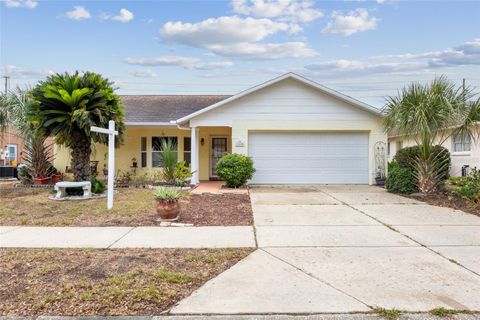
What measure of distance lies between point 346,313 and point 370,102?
13.3m

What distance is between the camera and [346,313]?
3.41 meters

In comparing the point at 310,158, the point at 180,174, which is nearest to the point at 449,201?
the point at 310,158

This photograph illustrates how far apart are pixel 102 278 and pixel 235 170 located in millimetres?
9667

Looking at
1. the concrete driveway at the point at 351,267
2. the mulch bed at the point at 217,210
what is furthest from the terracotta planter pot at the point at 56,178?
the concrete driveway at the point at 351,267

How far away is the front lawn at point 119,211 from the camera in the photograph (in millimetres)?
7742

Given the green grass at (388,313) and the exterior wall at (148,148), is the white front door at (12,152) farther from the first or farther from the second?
the green grass at (388,313)

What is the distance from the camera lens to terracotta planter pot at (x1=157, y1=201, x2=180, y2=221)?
25.0 feet

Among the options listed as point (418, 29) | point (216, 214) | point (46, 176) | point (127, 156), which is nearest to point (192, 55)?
point (127, 156)

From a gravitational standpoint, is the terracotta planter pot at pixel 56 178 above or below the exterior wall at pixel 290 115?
below

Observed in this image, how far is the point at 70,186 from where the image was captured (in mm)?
10984

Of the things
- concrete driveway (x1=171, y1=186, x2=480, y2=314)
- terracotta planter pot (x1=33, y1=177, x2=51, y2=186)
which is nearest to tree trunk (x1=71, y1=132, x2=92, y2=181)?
terracotta planter pot (x1=33, y1=177, x2=51, y2=186)

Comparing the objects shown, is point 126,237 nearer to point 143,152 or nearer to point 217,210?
point 217,210

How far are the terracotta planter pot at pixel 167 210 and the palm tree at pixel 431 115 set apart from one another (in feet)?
25.9

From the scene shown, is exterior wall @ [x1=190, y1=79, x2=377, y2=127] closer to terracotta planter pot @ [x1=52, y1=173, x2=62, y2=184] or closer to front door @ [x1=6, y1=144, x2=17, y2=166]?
terracotta planter pot @ [x1=52, y1=173, x2=62, y2=184]
